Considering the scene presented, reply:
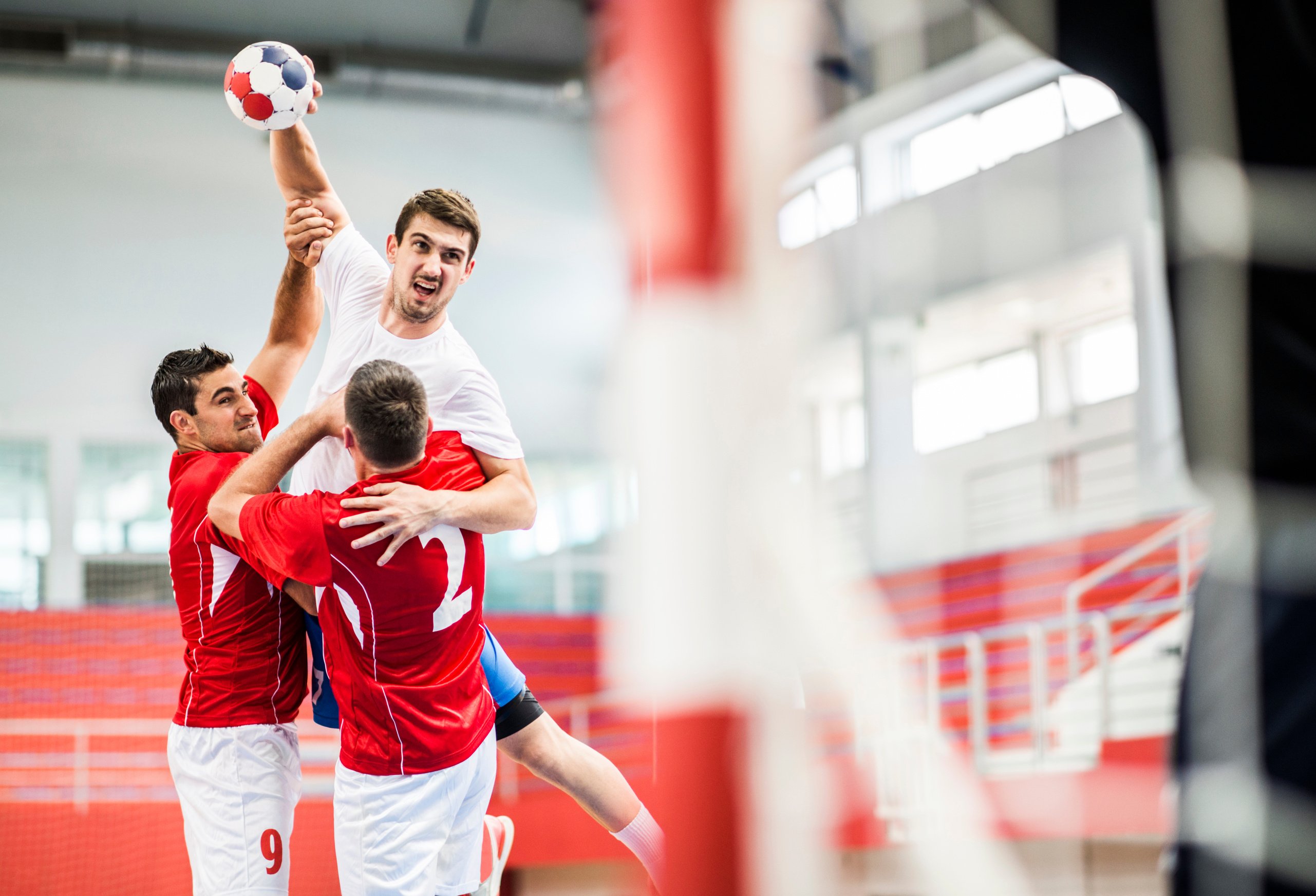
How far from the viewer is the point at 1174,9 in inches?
45.4

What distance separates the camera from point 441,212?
261 cm

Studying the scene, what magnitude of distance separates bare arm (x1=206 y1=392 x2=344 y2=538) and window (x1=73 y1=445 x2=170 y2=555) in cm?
269

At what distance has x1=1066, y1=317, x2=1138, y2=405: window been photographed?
14.7 feet

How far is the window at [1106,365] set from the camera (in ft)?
14.7

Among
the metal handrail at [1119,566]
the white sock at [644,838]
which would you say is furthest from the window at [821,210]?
the metal handrail at [1119,566]

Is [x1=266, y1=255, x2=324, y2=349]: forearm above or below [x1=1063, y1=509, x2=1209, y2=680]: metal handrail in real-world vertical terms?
above

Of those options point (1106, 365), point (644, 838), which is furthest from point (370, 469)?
point (1106, 365)

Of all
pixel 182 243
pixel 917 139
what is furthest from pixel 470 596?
pixel 182 243

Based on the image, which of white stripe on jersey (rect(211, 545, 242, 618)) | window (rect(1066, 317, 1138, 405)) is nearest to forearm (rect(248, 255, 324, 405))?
white stripe on jersey (rect(211, 545, 242, 618))

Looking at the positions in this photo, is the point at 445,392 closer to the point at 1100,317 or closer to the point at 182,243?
the point at 182,243

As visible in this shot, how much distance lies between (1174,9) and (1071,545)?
4.36 metres

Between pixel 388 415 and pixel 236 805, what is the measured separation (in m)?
0.94

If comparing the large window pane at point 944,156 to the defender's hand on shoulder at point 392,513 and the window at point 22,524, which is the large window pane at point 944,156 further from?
the window at point 22,524

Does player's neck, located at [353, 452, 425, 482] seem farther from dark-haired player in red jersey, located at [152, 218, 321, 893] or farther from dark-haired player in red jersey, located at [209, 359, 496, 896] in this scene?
dark-haired player in red jersey, located at [152, 218, 321, 893]
